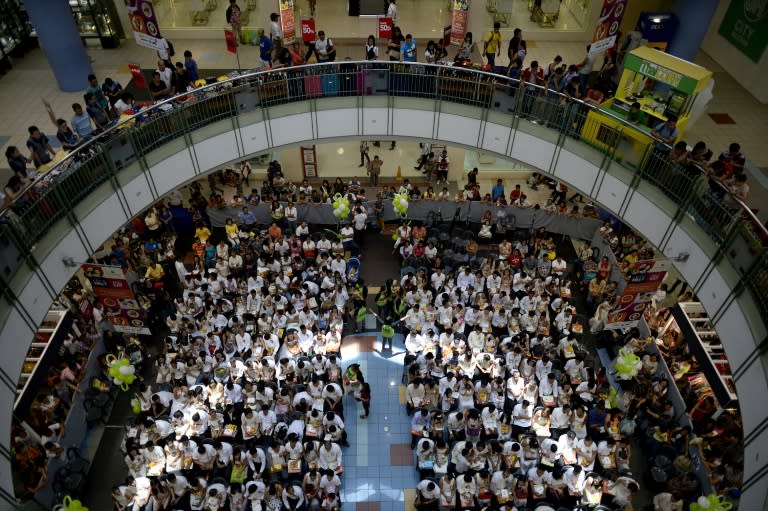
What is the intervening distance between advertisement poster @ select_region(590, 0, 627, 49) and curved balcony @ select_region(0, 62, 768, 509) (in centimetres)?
214

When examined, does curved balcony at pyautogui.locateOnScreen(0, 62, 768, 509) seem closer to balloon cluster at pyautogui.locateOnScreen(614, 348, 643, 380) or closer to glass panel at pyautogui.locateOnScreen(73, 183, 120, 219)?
glass panel at pyautogui.locateOnScreen(73, 183, 120, 219)

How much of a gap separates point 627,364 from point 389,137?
27.0 feet

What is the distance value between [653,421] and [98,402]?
12.6 m

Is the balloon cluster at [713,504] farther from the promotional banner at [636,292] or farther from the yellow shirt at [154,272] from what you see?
the yellow shirt at [154,272]

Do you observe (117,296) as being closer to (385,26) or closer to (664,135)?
(385,26)

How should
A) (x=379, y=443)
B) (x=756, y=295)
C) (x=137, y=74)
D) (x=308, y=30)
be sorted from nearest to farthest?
(x=756, y=295) < (x=379, y=443) < (x=137, y=74) < (x=308, y=30)

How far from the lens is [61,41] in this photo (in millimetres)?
17547

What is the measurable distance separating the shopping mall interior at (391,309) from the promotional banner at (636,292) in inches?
2.4

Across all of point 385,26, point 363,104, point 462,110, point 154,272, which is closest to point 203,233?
point 154,272

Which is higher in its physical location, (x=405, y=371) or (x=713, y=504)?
(x=713, y=504)

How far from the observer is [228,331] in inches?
512

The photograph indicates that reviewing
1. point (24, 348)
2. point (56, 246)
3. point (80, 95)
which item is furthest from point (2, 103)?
point (24, 348)

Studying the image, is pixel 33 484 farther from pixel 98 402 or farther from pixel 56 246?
pixel 56 246

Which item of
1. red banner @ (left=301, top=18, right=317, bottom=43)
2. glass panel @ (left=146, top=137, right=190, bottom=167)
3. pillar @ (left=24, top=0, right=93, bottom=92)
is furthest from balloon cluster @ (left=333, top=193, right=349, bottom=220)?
pillar @ (left=24, top=0, right=93, bottom=92)
